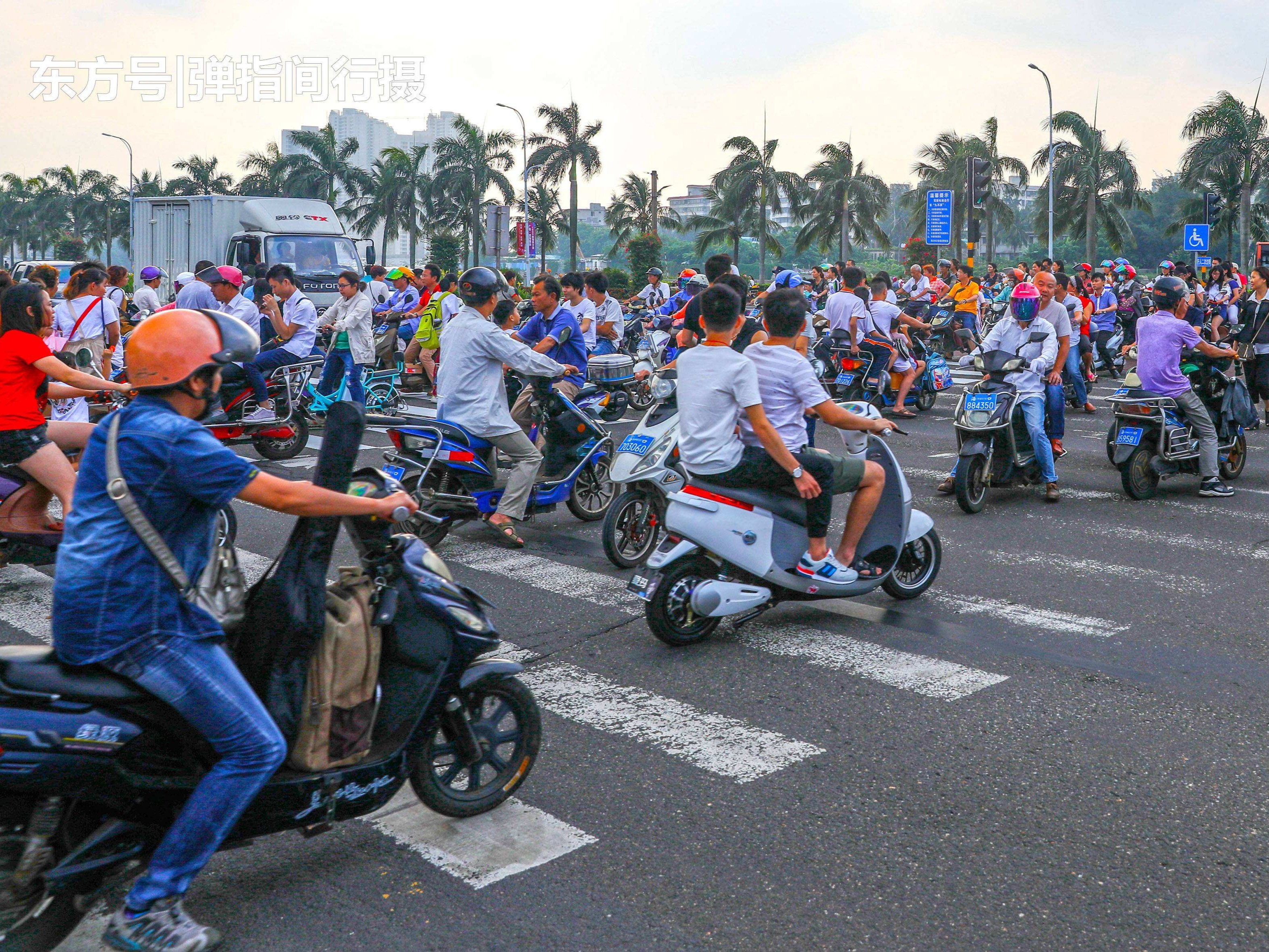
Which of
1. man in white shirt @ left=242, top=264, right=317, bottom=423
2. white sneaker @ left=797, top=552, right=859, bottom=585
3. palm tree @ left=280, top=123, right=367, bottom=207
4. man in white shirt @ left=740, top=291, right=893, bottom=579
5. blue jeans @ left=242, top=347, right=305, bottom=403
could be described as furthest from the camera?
palm tree @ left=280, top=123, right=367, bottom=207

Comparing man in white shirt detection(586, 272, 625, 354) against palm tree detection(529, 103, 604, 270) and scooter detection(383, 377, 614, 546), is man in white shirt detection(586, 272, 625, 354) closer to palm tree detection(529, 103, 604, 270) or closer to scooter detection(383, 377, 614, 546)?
scooter detection(383, 377, 614, 546)

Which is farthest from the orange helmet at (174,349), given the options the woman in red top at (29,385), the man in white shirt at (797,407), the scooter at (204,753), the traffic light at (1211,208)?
the traffic light at (1211,208)

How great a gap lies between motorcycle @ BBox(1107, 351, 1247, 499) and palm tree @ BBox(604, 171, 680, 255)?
2211 inches

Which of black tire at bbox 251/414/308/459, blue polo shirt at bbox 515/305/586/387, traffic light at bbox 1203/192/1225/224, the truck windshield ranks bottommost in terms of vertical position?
black tire at bbox 251/414/308/459

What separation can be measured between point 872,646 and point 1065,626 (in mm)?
1069

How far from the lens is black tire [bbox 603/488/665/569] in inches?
300

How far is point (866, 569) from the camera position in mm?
6699

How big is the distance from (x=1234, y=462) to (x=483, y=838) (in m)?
8.79

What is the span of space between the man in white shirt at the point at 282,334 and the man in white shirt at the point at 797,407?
686 centimetres

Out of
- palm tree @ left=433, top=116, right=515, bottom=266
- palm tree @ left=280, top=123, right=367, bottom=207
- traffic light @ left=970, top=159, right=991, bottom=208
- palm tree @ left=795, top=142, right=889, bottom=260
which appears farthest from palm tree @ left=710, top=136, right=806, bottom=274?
traffic light @ left=970, top=159, right=991, bottom=208

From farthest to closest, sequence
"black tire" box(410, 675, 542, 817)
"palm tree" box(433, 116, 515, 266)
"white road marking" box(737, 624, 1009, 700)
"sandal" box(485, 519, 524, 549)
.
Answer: "palm tree" box(433, 116, 515, 266) → "sandal" box(485, 519, 524, 549) → "white road marking" box(737, 624, 1009, 700) → "black tire" box(410, 675, 542, 817)

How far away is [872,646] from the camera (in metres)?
6.21

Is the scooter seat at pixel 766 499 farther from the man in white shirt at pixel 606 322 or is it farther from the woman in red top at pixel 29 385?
the man in white shirt at pixel 606 322

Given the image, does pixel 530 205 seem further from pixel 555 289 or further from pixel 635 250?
pixel 555 289
